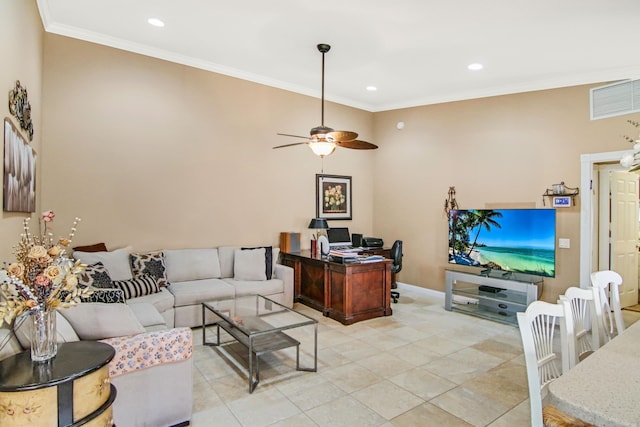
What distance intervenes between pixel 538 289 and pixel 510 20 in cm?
322

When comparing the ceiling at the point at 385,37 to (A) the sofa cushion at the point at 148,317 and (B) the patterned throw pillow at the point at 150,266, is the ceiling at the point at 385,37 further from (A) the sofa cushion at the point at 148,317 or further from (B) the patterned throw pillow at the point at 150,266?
(A) the sofa cushion at the point at 148,317

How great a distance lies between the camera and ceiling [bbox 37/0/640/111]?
338 cm

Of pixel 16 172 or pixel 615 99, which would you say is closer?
pixel 16 172

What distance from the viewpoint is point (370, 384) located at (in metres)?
2.96

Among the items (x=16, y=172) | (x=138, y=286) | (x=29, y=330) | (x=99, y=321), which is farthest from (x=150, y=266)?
(x=29, y=330)

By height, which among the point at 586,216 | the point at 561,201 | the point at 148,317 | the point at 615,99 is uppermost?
the point at 615,99

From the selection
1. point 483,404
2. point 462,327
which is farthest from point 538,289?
point 483,404

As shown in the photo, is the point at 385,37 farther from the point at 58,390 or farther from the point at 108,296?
the point at 58,390

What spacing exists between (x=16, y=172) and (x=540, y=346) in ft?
11.7

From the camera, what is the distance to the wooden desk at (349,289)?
177 inches

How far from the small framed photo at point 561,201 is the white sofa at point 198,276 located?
365cm

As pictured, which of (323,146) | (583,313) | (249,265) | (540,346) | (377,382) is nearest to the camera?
(540,346)

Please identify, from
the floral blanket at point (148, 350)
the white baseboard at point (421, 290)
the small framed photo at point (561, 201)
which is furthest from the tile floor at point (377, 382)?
the small framed photo at point (561, 201)

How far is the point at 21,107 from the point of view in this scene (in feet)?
9.23
